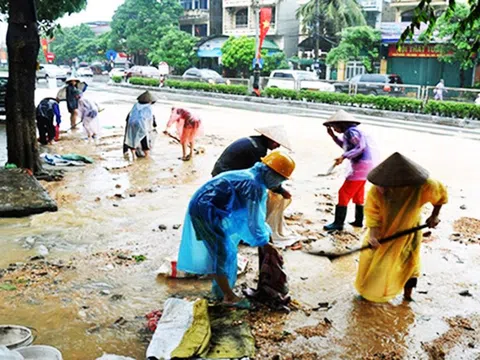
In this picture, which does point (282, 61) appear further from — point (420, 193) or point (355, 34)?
point (420, 193)

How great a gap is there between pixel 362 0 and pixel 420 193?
35338 mm

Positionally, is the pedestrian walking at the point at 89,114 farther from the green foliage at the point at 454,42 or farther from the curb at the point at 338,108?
the green foliage at the point at 454,42

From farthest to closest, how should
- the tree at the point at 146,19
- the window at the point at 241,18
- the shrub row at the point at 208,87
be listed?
the tree at the point at 146,19 < the window at the point at 241,18 < the shrub row at the point at 208,87

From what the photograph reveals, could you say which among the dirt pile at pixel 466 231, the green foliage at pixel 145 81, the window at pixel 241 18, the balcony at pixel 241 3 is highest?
the balcony at pixel 241 3

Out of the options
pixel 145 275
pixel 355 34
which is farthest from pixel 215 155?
pixel 355 34

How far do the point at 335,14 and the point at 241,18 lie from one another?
1197cm

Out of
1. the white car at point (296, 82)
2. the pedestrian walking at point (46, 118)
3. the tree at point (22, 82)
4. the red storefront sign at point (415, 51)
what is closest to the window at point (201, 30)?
the red storefront sign at point (415, 51)

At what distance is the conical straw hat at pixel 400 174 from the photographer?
4113 millimetres

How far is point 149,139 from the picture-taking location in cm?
1134

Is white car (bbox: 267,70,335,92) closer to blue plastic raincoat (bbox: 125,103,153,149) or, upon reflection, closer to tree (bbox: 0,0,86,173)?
blue plastic raincoat (bbox: 125,103,153,149)

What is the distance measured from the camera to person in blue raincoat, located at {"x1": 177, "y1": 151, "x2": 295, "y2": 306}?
3986 mm

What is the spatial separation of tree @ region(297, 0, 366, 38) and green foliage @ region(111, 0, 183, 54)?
48.4 feet

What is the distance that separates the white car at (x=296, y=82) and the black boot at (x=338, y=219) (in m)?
18.4

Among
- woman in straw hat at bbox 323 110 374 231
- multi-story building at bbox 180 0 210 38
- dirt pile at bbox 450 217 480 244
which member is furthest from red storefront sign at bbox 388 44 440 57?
woman in straw hat at bbox 323 110 374 231
